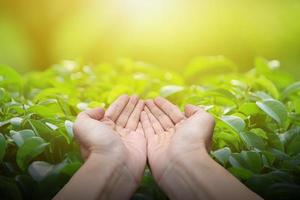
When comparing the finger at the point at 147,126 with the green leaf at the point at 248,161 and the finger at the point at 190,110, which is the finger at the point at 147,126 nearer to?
the finger at the point at 190,110

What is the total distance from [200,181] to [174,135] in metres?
Answer: 0.22

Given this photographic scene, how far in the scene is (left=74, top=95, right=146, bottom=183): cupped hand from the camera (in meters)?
1.44

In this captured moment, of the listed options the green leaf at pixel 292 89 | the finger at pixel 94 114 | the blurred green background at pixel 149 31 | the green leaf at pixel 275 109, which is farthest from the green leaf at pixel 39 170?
the blurred green background at pixel 149 31

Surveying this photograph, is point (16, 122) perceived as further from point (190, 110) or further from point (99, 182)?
point (190, 110)

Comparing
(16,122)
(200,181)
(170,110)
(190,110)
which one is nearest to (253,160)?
(200,181)

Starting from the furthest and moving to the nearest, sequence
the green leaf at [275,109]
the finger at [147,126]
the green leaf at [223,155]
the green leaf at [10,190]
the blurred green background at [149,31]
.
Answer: the blurred green background at [149,31], the finger at [147,126], the green leaf at [275,109], the green leaf at [223,155], the green leaf at [10,190]

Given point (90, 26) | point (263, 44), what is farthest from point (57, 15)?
A: point (263, 44)

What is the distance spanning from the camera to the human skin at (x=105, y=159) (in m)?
1.33

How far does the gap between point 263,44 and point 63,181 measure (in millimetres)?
2489

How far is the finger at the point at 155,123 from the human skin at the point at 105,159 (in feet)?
0.16

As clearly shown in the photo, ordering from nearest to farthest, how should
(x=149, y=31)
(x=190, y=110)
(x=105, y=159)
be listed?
(x=105, y=159) → (x=190, y=110) → (x=149, y=31)

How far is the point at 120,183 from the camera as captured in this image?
1.38 metres

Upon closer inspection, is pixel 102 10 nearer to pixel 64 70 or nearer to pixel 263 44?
pixel 263 44

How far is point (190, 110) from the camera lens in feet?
5.40
